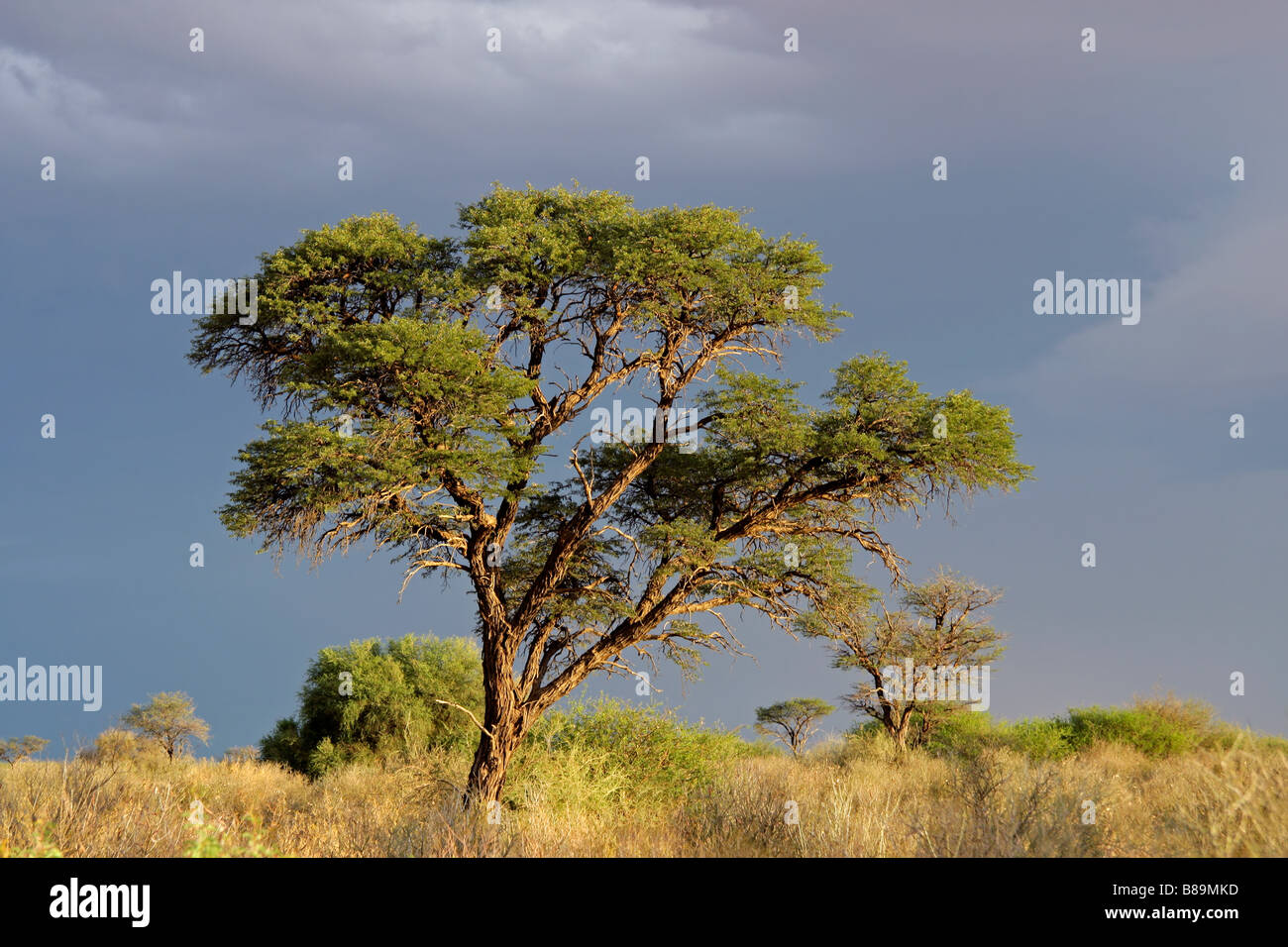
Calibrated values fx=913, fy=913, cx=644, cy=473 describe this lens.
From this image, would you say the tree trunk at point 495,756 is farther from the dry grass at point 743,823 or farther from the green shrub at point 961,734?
the green shrub at point 961,734

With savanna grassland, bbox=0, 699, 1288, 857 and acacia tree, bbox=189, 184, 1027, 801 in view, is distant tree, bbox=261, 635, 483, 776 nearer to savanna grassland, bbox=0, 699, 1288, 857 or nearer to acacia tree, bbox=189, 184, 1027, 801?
savanna grassland, bbox=0, 699, 1288, 857

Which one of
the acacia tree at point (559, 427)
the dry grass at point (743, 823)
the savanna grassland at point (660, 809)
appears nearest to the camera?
the dry grass at point (743, 823)

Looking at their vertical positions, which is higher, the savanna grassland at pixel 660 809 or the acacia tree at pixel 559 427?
the acacia tree at pixel 559 427

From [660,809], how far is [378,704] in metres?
16.8

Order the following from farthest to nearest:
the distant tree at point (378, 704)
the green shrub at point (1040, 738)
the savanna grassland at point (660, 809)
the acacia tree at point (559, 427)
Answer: the distant tree at point (378, 704) → the green shrub at point (1040, 738) → the acacia tree at point (559, 427) → the savanna grassland at point (660, 809)

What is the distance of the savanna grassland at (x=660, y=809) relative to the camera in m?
6.90

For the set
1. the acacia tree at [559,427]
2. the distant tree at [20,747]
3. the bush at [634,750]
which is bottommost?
the distant tree at [20,747]

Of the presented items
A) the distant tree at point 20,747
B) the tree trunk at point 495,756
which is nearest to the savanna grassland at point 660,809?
the tree trunk at point 495,756

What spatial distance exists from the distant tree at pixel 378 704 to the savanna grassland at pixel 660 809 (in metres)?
5.17

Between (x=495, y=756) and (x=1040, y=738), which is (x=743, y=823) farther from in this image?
(x=1040, y=738)
